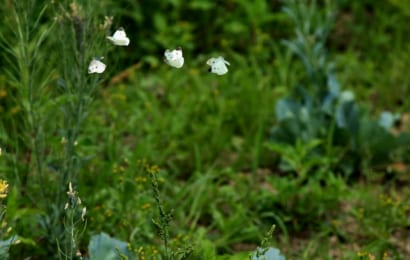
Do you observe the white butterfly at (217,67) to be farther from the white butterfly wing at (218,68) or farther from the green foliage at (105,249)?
the green foliage at (105,249)

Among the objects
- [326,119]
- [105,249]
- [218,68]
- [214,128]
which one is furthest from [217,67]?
[326,119]

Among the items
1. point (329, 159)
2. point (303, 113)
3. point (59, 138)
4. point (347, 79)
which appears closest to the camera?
point (59, 138)

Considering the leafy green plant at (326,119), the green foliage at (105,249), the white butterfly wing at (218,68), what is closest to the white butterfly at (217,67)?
the white butterfly wing at (218,68)

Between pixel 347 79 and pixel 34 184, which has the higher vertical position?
pixel 347 79

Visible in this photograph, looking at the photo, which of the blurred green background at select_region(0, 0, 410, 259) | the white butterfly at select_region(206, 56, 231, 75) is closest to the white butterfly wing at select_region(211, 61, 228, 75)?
the white butterfly at select_region(206, 56, 231, 75)

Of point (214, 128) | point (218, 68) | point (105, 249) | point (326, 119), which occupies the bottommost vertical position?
point (105, 249)

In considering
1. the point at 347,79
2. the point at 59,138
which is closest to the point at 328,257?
the point at 59,138

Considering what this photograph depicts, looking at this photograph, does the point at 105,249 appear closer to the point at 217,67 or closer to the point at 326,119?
the point at 217,67

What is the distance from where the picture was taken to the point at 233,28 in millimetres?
4527

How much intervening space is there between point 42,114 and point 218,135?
1.10 m

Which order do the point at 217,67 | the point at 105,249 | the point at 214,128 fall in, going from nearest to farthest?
the point at 217,67 → the point at 105,249 → the point at 214,128

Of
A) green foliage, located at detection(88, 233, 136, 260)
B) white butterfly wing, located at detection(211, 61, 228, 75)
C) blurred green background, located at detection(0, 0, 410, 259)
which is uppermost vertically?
white butterfly wing, located at detection(211, 61, 228, 75)

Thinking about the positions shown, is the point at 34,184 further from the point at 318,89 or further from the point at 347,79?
the point at 347,79

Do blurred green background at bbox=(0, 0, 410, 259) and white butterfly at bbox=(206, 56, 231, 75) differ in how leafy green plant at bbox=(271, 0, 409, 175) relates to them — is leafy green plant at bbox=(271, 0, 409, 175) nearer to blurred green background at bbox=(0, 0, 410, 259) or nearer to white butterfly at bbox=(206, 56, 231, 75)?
blurred green background at bbox=(0, 0, 410, 259)
